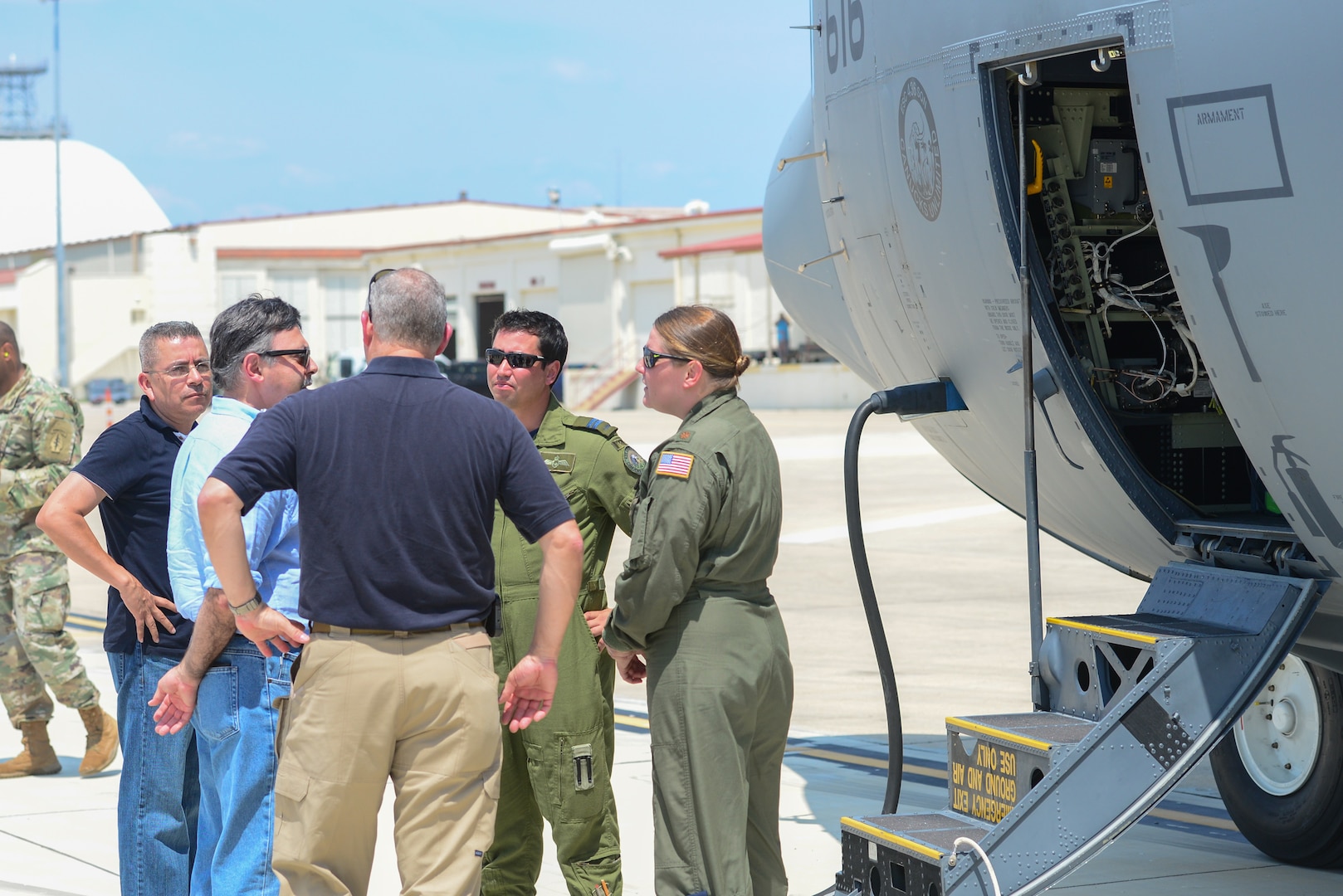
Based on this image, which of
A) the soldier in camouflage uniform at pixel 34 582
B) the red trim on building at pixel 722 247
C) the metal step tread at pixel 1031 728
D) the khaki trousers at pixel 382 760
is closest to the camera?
the khaki trousers at pixel 382 760

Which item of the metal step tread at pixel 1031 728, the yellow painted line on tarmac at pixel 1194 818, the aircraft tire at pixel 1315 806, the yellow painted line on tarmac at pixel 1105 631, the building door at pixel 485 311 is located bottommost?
the yellow painted line on tarmac at pixel 1194 818

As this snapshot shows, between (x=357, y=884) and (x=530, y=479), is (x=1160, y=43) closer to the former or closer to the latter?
(x=530, y=479)

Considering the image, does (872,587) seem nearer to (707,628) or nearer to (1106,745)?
(707,628)

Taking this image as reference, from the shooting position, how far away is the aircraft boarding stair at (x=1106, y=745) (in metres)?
3.93

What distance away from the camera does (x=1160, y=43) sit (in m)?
3.82

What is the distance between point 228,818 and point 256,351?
4.34ft

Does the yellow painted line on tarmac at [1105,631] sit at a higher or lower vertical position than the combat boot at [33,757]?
higher

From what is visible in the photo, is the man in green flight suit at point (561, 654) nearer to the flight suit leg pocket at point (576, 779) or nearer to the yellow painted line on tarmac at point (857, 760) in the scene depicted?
the flight suit leg pocket at point (576, 779)

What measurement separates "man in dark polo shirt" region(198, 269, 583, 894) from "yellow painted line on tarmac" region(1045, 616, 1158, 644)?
5.05 feet

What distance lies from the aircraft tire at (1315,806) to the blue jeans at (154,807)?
3.72m

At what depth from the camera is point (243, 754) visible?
430 cm

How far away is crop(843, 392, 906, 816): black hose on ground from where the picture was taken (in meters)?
5.11

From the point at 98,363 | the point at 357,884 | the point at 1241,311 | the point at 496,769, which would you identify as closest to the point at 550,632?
the point at 496,769

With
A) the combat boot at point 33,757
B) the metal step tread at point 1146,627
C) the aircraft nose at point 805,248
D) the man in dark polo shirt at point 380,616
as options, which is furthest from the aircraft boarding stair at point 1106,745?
the combat boot at point 33,757
